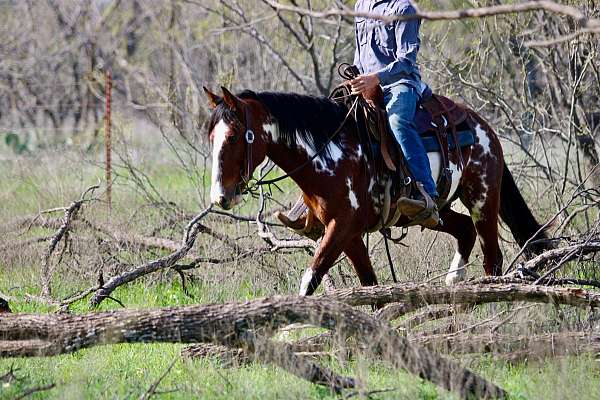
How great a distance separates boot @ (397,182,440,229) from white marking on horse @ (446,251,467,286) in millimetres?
898

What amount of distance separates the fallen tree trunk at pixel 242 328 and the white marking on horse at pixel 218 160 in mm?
1641

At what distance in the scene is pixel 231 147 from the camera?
23.8ft

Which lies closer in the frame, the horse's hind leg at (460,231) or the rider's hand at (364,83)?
the rider's hand at (364,83)

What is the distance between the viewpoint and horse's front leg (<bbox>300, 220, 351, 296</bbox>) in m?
7.59

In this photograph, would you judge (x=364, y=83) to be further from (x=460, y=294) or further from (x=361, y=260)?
(x=460, y=294)

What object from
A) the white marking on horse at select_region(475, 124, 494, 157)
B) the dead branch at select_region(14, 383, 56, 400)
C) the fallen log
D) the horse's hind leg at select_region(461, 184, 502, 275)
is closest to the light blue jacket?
the white marking on horse at select_region(475, 124, 494, 157)

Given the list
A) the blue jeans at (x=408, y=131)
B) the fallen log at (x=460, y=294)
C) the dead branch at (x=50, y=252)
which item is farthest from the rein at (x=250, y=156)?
the dead branch at (x=50, y=252)

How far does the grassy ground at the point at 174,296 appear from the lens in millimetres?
5758

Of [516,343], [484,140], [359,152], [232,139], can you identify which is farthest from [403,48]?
[516,343]

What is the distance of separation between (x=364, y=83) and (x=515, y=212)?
2.17 m

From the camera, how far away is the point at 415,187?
805cm

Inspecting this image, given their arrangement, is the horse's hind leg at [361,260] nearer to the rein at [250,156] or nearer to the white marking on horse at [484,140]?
the rein at [250,156]

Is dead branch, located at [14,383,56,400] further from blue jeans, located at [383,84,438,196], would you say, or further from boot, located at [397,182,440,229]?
blue jeans, located at [383,84,438,196]

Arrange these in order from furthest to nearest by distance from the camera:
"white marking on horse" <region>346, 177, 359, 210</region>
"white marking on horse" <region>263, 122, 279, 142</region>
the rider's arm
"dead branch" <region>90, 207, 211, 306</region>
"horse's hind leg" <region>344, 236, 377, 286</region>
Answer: "dead branch" <region>90, 207, 211, 306</region> → "horse's hind leg" <region>344, 236, 377, 286</region> → the rider's arm → "white marking on horse" <region>346, 177, 359, 210</region> → "white marking on horse" <region>263, 122, 279, 142</region>
